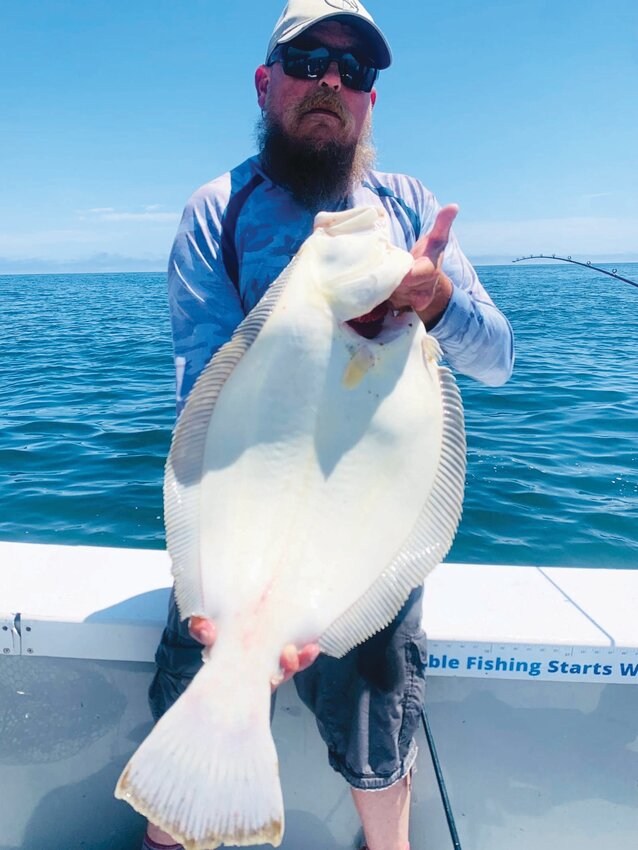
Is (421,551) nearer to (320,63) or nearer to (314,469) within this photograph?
(314,469)

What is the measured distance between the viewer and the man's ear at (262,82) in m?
2.31

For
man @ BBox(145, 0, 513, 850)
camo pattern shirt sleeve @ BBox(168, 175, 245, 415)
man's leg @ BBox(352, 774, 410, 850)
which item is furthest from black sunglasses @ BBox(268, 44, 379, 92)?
man's leg @ BBox(352, 774, 410, 850)

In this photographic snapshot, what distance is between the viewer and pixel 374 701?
1.90m

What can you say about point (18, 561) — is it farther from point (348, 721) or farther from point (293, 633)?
point (293, 633)

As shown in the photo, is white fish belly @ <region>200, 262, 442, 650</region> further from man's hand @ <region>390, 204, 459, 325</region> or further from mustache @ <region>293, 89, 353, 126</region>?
mustache @ <region>293, 89, 353, 126</region>

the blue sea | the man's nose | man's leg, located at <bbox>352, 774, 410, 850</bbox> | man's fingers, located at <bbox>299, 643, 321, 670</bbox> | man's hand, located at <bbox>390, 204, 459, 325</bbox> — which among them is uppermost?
the man's nose

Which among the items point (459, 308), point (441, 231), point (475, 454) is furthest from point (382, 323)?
point (475, 454)

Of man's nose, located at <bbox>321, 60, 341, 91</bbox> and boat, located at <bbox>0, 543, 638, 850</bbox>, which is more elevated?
man's nose, located at <bbox>321, 60, 341, 91</bbox>

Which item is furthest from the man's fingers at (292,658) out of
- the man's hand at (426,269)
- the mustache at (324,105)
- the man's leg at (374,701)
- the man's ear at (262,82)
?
the man's ear at (262,82)

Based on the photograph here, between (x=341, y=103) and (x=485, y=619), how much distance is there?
5.46ft

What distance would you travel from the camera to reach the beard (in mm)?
2207

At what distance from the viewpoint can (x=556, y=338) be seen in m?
14.8

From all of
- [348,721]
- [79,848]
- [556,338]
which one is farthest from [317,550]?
[556,338]

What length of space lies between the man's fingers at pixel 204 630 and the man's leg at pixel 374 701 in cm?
58
